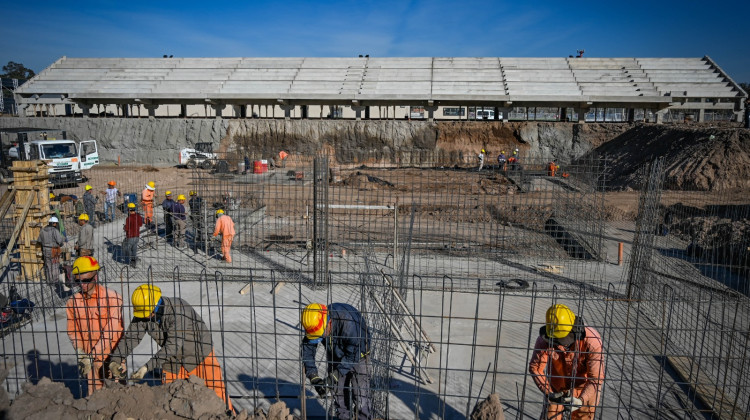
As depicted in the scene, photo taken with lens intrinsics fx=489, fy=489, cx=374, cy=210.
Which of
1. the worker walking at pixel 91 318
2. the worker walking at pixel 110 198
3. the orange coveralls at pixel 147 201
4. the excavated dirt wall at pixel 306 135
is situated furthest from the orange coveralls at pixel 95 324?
the excavated dirt wall at pixel 306 135

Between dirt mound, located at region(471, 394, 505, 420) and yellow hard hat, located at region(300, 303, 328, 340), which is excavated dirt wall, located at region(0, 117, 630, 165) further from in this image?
dirt mound, located at region(471, 394, 505, 420)

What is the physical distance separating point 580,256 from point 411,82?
2557 cm

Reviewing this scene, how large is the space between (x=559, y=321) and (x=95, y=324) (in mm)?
4185

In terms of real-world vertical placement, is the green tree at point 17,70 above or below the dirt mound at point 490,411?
above

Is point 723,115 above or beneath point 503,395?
above

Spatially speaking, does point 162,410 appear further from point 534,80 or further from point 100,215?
point 534,80

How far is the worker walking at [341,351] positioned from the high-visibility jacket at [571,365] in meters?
1.40

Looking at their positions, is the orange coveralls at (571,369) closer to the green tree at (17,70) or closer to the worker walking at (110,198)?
the worker walking at (110,198)

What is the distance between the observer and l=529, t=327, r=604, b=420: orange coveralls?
12.5ft

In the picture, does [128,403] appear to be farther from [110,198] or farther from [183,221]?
[110,198]

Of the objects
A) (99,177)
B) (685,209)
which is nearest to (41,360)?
(685,209)

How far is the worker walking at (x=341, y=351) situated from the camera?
13.3 feet

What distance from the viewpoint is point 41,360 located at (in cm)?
593

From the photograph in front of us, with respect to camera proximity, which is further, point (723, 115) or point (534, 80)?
point (723, 115)
